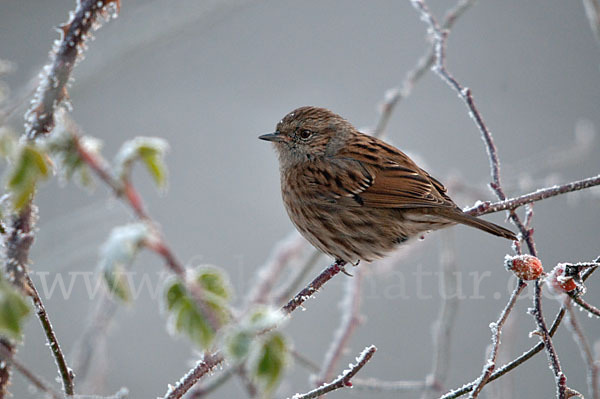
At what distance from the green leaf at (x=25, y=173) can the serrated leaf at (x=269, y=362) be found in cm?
51

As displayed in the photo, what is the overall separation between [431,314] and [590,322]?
177cm

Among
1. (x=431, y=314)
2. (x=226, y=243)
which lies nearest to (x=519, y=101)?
(x=431, y=314)

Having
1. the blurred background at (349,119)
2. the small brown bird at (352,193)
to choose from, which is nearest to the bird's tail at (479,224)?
the small brown bird at (352,193)

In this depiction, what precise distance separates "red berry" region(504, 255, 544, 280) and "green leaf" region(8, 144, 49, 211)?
1590 millimetres

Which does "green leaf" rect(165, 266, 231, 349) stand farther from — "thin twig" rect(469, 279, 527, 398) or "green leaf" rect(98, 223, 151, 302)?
"thin twig" rect(469, 279, 527, 398)

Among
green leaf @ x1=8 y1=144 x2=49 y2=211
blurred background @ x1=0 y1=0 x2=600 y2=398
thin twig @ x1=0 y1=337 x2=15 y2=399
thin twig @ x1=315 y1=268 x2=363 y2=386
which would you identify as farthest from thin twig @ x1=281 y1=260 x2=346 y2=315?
blurred background @ x1=0 y1=0 x2=600 y2=398

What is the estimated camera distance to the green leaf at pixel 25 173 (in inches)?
45.2

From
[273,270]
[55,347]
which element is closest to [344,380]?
[55,347]

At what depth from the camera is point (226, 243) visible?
8367 mm

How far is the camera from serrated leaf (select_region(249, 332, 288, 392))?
44.1 inches

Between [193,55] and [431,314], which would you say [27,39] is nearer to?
[193,55]

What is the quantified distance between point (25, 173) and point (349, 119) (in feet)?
25.2

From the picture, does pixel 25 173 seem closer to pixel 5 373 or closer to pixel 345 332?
pixel 5 373

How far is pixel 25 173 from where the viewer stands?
45.9 inches
